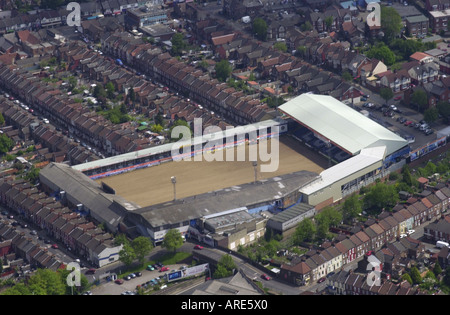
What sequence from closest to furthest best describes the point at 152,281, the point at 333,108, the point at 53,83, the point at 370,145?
the point at 152,281, the point at 370,145, the point at 333,108, the point at 53,83

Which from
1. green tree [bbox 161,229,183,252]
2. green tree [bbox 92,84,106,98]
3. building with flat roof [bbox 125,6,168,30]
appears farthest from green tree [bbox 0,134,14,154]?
building with flat roof [bbox 125,6,168,30]

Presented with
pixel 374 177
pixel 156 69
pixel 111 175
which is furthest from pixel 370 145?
pixel 156 69

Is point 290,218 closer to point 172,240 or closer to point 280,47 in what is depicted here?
point 172,240

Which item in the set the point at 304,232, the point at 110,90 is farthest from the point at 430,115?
the point at 110,90

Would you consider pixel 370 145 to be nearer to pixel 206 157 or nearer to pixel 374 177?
pixel 374 177

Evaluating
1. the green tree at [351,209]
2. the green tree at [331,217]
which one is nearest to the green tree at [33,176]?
the green tree at [331,217]
